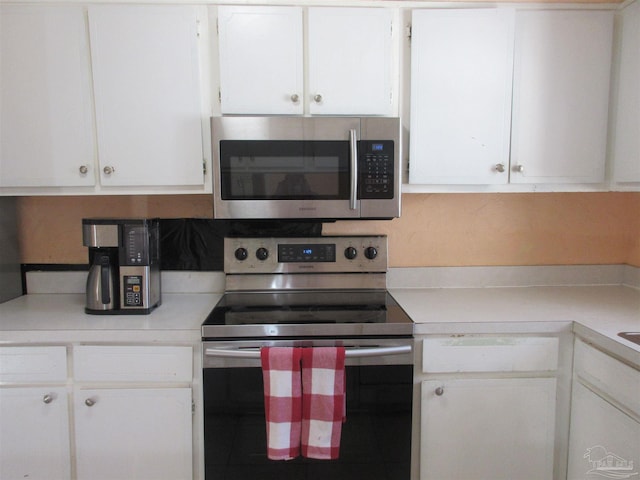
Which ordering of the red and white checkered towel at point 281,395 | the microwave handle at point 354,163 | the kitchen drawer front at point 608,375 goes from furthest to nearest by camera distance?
the microwave handle at point 354,163
the red and white checkered towel at point 281,395
the kitchen drawer front at point 608,375

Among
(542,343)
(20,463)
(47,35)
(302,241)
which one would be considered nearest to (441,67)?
(302,241)

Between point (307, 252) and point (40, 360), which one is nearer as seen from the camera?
point (40, 360)

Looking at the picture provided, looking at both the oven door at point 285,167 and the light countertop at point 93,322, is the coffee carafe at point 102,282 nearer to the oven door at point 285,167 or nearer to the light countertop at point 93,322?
the light countertop at point 93,322

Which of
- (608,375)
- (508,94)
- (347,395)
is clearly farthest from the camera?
(508,94)

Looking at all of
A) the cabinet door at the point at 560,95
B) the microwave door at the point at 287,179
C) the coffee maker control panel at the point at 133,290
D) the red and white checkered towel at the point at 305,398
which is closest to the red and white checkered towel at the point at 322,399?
the red and white checkered towel at the point at 305,398

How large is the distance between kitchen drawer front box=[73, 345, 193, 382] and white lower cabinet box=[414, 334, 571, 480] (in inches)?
34.6

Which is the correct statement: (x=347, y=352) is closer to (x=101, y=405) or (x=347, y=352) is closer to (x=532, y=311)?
(x=532, y=311)

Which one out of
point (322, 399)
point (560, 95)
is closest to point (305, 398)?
point (322, 399)

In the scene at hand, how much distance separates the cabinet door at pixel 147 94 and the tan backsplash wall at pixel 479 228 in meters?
0.34

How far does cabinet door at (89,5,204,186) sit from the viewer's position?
1517mm

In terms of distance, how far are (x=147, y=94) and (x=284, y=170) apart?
1.95 feet

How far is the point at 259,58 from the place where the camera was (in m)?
1.53

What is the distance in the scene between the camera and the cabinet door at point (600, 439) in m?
1.20

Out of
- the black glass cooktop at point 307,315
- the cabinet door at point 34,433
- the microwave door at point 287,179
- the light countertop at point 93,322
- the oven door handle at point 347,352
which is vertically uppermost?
the microwave door at point 287,179
